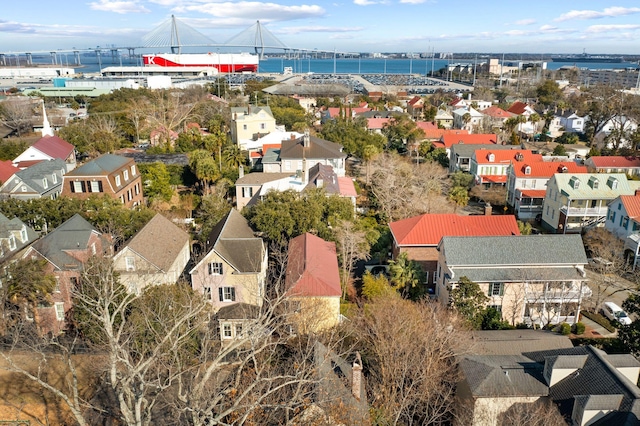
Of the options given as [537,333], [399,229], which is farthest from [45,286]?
[537,333]

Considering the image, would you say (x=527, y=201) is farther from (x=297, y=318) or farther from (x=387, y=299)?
(x=297, y=318)

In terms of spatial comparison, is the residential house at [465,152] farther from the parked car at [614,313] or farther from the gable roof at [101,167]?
the gable roof at [101,167]

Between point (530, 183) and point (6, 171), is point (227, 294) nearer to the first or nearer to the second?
point (6, 171)

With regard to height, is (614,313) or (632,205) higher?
(632,205)

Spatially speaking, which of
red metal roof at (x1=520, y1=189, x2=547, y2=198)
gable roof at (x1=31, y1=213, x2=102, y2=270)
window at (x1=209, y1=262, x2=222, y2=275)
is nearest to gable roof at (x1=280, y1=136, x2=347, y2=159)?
red metal roof at (x1=520, y1=189, x2=547, y2=198)

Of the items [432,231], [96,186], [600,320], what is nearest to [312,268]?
[432,231]

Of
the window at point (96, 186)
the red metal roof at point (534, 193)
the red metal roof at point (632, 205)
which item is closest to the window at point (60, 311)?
Result: the window at point (96, 186)
